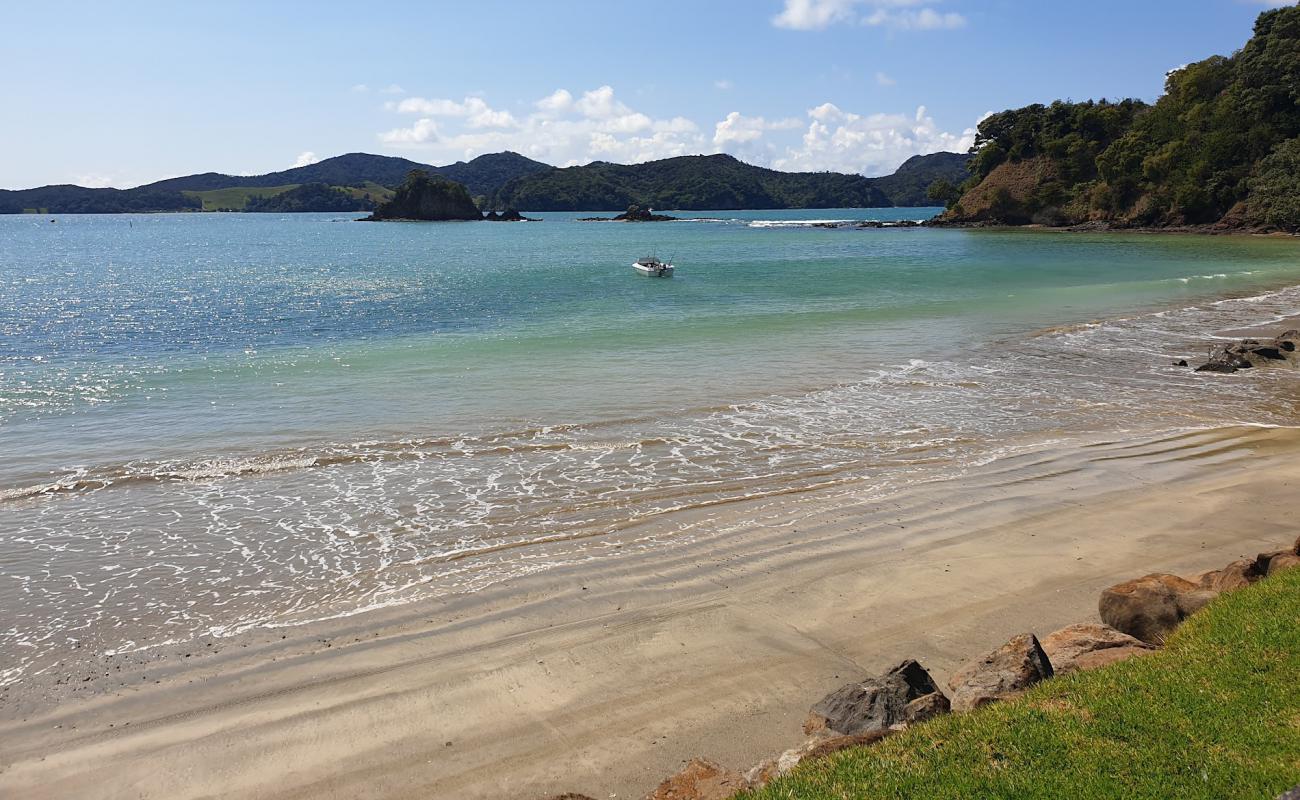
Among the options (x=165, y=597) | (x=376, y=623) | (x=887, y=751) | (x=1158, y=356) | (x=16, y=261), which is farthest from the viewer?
(x=16, y=261)

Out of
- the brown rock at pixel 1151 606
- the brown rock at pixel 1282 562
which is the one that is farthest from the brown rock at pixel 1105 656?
the brown rock at pixel 1282 562

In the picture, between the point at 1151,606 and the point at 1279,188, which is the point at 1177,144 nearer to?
the point at 1279,188

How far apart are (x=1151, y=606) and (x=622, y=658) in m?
5.47

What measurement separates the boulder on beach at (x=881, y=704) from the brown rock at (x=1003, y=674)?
224 mm

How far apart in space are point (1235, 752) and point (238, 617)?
1003 centimetres

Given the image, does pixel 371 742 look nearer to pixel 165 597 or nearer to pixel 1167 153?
pixel 165 597

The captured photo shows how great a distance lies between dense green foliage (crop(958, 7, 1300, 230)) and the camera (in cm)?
9181

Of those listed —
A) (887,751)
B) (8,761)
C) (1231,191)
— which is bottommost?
(8,761)

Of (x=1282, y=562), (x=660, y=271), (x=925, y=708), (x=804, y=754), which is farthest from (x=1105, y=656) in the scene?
(x=660, y=271)

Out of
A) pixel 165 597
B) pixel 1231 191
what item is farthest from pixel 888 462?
pixel 1231 191

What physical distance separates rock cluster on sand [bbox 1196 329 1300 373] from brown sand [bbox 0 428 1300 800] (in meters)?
13.2

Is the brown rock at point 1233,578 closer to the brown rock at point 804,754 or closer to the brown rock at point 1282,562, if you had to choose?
the brown rock at point 1282,562

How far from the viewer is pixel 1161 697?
607cm

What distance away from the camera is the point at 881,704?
675 centimetres
